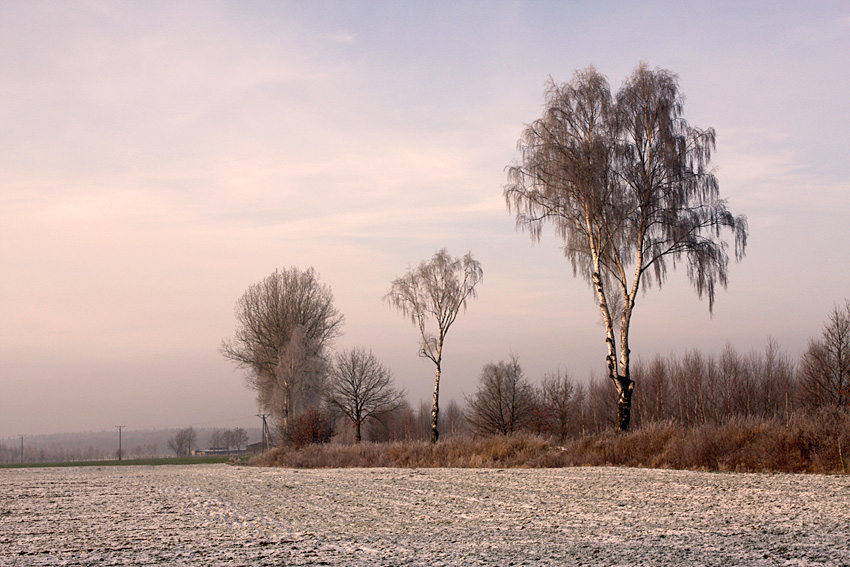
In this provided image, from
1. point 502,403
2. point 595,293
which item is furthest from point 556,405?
point 595,293

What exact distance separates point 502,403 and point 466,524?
39.5 meters

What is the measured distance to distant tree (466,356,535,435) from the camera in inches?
1854

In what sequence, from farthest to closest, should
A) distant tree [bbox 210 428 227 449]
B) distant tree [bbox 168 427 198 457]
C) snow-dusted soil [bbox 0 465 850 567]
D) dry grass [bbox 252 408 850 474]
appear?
distant tree [bbox 210 428 227 449] → distant tree [bbox 168 427 198 457] → dry grass [bbox 252 408 850 474] → snow-dusted soil [bbox 0 465 850 567]

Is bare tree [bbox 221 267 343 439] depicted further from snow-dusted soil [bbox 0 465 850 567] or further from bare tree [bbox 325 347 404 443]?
snow-dusted soil [bbox 0 465 850 567]

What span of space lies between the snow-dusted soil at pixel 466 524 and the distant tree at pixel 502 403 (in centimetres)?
3249

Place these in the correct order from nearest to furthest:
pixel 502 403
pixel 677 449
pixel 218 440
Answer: pixel 677 449
pixel 502 403
pixel 218 440

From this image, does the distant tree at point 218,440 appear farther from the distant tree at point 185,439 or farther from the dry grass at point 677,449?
the dry grass at point 677,449

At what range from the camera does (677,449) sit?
16281 mm

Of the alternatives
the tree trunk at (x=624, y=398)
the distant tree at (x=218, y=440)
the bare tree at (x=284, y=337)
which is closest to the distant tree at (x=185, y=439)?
the distant tree at (x=218, y=440)

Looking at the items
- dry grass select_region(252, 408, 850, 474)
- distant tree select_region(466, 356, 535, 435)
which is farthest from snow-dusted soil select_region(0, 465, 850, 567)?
distant tree select_region(466, 356, 535, 435)

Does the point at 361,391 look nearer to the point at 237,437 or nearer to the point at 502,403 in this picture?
the point at 502,403

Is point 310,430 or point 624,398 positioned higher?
point 624,398

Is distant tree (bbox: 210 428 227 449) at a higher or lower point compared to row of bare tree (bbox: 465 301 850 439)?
lower

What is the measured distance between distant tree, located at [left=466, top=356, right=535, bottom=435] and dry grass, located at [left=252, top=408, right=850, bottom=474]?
22.0m
